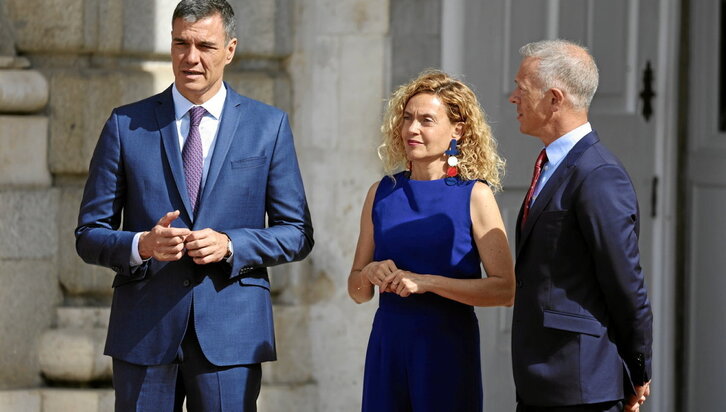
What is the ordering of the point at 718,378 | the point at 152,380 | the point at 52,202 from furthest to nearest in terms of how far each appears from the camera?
1. the point at 718,378
2. the point at 52,202
3. the point at 152,380

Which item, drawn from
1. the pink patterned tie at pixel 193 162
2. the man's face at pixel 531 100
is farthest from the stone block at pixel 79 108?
the man's face at pixel 531 100

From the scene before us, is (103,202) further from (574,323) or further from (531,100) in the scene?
(574,323)

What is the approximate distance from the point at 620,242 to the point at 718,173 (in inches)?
94.6

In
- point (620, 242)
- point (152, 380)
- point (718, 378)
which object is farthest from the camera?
point (718, 378)

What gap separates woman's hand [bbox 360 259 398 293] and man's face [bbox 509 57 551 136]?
1.79 feet

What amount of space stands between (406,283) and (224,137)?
0.67m

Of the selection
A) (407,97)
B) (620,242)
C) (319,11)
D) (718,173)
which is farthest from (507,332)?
(620,242)

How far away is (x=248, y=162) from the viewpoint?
3463 millimetres

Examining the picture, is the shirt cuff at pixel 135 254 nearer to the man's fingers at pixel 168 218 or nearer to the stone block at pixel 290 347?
the man's fingers at pixel 168 218

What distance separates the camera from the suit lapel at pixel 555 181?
10.3 ft

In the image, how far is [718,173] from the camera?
525 cm

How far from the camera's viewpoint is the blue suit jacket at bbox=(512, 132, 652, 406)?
3.05 metres

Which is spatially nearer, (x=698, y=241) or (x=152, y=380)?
(x=152, y=380)

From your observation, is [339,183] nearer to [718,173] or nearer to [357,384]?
[357,384]
